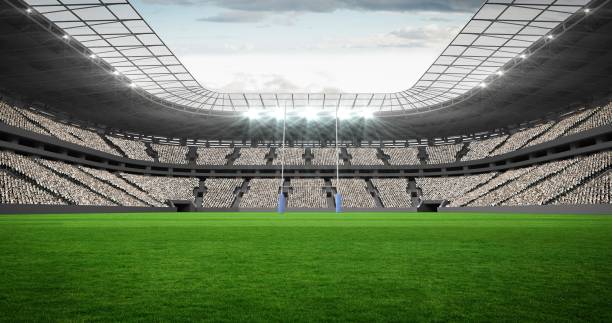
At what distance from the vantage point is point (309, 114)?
162 ft

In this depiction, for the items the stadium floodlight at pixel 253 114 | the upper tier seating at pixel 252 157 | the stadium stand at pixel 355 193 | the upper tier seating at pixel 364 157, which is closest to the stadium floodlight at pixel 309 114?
the stadium floodlight at pixel 253 114

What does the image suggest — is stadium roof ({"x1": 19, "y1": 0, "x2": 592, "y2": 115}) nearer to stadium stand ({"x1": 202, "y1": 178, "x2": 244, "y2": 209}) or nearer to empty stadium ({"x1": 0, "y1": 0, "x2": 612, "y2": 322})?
empty stadium ({"x1": 0, "y1": 0, "x2": 612, "y2": 322})

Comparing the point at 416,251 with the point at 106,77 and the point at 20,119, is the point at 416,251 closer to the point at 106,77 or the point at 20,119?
the point at 106,77

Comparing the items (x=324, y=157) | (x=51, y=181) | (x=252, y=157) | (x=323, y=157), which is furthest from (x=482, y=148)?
(x=51, y=181)

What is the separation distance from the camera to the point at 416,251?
5.30 m

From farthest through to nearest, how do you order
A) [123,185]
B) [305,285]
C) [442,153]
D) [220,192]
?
[442,153] < [220,192] < [123,185] < [305,285]

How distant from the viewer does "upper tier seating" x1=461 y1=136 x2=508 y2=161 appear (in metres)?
52.7

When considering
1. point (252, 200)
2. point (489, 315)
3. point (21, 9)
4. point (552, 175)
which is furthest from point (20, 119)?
point (552, 175)

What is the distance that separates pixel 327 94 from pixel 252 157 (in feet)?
68.2

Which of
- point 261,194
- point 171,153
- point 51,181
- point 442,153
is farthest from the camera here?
point 442,153

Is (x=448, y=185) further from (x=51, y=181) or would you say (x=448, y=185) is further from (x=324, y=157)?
(x=51, y=181)

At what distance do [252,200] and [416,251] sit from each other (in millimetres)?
45647

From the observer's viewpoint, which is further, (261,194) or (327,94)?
(261,194)

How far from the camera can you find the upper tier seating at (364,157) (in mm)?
58344
